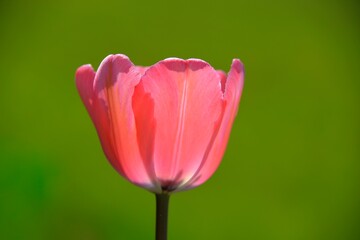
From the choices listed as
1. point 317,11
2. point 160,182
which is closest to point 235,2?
point 317,11

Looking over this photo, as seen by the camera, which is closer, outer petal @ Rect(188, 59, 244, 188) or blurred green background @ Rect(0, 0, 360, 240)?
outer petal @ Rect(188, 59, 244, 188)

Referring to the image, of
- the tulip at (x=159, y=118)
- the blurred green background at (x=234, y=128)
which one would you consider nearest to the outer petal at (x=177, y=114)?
the tulip at (x=159, y=118)

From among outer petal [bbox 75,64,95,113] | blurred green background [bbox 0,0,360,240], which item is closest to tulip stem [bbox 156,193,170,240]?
outer petal [bbox 75,64,95,113]

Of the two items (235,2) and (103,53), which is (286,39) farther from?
(103,53)

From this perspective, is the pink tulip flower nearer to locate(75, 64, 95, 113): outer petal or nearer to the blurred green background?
locate(75, 64, 95, 113): outer petal

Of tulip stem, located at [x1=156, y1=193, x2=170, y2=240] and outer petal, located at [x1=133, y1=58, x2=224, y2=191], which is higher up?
outer petal, located at [x1=133, y1=58, x2=224, y2=191]

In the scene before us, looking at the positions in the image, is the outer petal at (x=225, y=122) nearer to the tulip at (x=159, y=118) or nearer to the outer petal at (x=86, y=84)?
the tulip at (x=159, y=118)

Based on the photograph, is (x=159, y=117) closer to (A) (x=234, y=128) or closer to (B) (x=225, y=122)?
(B) (x=225, y=122)

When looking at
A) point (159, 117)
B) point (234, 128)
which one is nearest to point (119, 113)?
point (159, 117)
